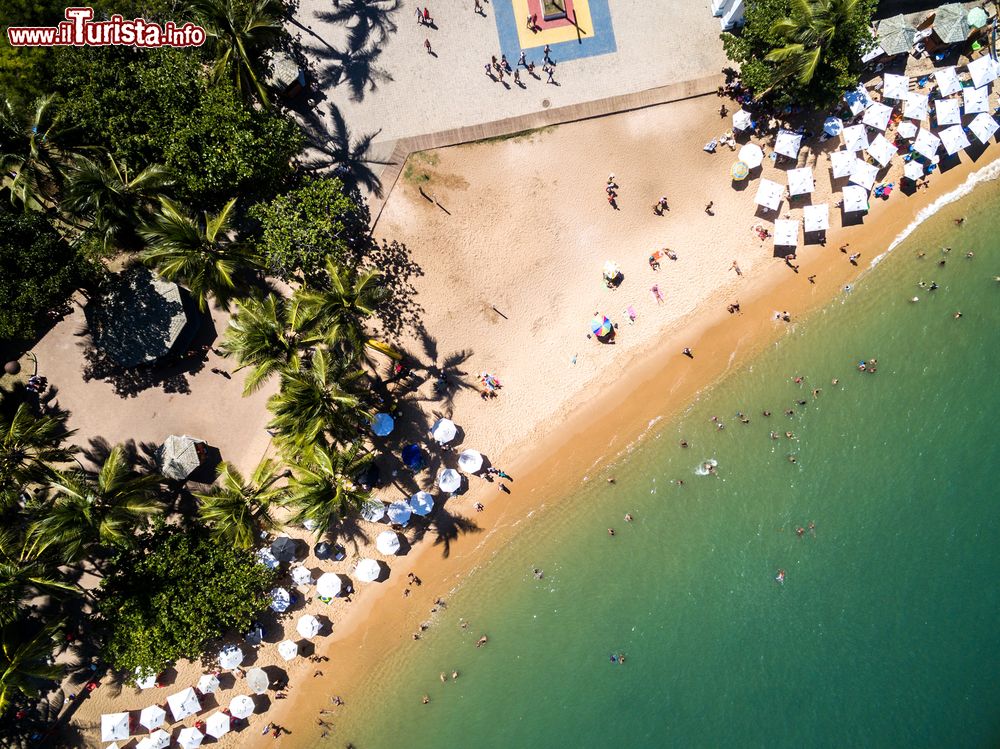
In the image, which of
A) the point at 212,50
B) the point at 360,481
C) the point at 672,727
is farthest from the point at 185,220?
the point at 672,727

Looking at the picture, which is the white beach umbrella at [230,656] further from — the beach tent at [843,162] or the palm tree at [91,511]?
the beach tent at [843,162]

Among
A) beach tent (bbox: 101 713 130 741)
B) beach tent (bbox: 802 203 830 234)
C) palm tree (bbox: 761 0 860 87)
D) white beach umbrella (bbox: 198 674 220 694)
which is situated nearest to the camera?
palm tree (bbox: 761 0 860 87)

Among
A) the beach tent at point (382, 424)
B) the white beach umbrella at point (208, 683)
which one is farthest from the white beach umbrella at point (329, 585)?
the beach tent at point (382, 424)

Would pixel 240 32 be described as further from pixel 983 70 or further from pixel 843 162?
pixel 983 70

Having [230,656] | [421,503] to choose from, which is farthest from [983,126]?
[230,656]

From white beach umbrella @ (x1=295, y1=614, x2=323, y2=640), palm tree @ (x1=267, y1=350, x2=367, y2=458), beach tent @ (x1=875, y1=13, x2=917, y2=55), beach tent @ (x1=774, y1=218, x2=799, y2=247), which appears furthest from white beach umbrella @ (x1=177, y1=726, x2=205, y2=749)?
beach tent @ (x1=875, y1=13, x2=917, y2=55)

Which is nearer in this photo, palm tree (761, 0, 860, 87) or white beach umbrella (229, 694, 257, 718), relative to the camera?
palm tree (761, 0, 860, 87)

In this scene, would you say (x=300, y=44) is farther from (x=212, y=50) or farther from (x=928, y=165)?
(x=928, y=165)

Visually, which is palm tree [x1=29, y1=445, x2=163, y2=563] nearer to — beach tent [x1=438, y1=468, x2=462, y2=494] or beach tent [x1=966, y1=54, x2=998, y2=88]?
beach tent [x1=438, y1=468, x2=462, y2=494]
